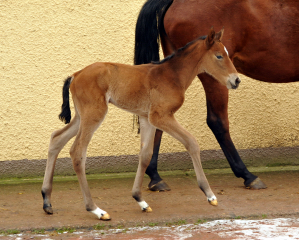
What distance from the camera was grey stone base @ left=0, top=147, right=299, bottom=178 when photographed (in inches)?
208

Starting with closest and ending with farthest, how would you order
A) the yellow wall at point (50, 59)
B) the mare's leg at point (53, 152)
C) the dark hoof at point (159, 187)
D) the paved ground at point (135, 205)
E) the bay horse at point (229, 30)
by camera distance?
the paved ground at point (135, 205) → the mare's leg at point (53, 152) → the bay horse at point (229, 30) → the dark hoof at point (159, 187) → the yellow wall at point (50, 59)

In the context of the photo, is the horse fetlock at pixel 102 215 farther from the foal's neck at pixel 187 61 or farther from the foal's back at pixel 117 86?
the foal's neck at pixel 187 61

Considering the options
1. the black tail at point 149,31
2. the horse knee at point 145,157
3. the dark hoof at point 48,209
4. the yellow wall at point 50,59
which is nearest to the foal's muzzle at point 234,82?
the horse knee at point 145,157

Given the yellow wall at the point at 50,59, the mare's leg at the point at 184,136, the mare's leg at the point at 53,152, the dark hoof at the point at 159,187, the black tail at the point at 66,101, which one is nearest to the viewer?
the mare's leg at the point at 184,136

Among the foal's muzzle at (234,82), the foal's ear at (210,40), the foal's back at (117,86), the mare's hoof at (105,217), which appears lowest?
the mare's hoof at (105,217)

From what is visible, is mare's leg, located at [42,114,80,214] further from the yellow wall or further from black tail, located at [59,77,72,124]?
the yellow wall

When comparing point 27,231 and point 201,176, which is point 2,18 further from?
point 201,176

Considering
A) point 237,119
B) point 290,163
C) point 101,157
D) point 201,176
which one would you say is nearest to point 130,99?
point 201,176

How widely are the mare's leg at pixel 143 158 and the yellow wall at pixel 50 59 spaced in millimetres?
1652

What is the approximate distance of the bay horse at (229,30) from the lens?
14.7ft

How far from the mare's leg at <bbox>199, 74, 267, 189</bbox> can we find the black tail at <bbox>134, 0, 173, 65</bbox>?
0.56 meters

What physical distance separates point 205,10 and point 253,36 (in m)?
0.55

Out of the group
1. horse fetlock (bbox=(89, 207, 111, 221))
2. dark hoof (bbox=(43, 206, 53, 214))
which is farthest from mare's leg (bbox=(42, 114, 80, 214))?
horse fetlock (bbox=(89, 207, 111, 221))

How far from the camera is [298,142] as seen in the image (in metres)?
5.69
